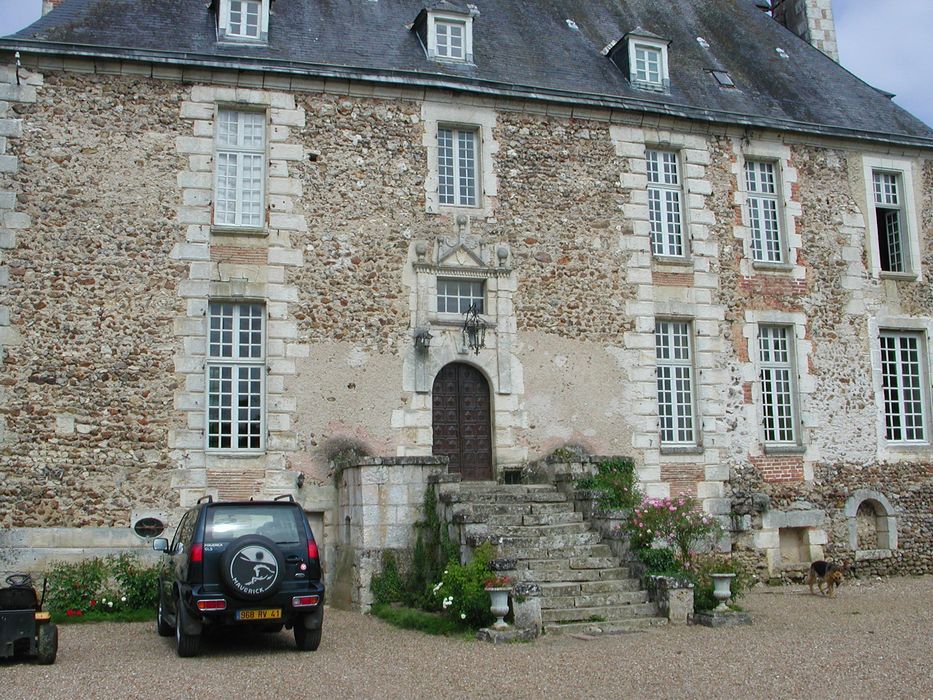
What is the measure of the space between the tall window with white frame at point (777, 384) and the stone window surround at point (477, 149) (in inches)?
183

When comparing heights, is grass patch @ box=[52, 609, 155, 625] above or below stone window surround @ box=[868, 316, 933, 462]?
below

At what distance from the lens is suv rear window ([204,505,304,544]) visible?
7.89 m

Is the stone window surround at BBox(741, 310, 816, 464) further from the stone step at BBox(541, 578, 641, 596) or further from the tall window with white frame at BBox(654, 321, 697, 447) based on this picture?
the stone step at BBox(541, 578, 641, 596)

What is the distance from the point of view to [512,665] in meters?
7.52

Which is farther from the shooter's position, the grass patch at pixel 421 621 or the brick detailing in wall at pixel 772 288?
the brick detailing in wall at pixel 772 288

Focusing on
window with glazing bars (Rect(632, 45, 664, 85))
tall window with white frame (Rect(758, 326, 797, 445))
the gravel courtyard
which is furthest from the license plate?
window with glazing bars (Rect(632, 45, 664, 85))

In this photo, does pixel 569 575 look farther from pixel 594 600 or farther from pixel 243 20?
pixel 243 20

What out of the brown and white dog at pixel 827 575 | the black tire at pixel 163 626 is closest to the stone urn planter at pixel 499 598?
the black tire at pixel 163 626

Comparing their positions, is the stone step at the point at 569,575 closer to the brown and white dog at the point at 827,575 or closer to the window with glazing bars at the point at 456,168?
the brown and white dog at the point at 827,575

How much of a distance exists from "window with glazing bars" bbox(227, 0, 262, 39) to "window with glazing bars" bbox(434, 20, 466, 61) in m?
2.49

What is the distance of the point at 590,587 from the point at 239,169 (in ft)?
22.4

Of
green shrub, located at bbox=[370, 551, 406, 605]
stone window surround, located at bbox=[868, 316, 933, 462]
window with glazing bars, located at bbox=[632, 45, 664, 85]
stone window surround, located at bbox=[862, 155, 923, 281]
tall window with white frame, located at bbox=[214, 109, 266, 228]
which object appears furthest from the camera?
stone window surround, located at bbox=[862, 155, 923, 281]

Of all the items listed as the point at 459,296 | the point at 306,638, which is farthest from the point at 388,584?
the point at 459,296

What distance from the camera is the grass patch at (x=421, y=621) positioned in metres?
9.12
